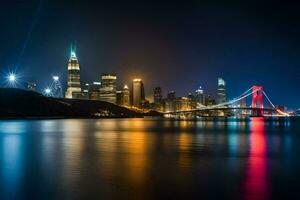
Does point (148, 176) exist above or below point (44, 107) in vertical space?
below

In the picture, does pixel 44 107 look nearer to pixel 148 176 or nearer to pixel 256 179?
pixel 148 176

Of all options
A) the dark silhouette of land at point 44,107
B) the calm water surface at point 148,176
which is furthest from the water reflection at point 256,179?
the dark silhouette of land at point 44,107

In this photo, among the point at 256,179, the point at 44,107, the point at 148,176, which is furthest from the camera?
the point at 44,107

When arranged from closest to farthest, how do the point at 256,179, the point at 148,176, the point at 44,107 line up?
1. the point at 256,179
2. the point at 148,176
3. the point at 44,107

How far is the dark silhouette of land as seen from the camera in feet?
482

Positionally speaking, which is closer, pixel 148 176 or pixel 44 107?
pixel 148 176

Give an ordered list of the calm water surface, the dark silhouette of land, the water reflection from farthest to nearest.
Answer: the dark silhouette of land
the calm water surface
the water reflection

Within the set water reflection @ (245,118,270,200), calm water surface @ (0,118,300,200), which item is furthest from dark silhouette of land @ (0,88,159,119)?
water reflection @ (245,118,270,200)

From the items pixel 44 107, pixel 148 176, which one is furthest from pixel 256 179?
pixel 44 107

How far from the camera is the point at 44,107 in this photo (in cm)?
15888

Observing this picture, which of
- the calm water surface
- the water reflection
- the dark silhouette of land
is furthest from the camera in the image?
the dark silhouette of land

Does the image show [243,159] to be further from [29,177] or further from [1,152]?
[1,152]

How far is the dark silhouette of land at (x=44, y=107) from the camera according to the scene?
482ft

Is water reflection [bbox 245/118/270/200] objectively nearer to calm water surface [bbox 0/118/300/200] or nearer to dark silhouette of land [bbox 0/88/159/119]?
calm water surface [bbox 0/118/300/200]
